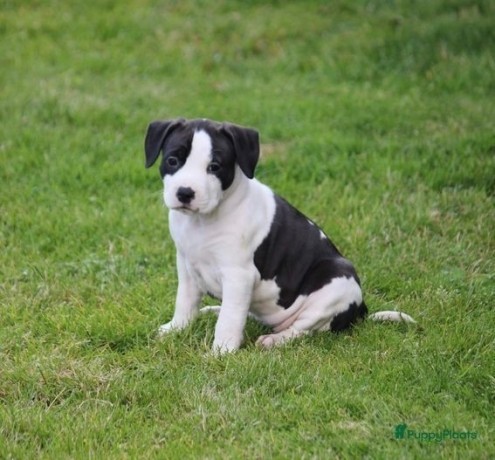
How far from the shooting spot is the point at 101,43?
39.6ft

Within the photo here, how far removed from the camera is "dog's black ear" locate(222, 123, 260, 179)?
Answer: 17.7 feet

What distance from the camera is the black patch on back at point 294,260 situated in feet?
18.8

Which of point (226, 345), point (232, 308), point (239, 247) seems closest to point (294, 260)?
point (239, 247)

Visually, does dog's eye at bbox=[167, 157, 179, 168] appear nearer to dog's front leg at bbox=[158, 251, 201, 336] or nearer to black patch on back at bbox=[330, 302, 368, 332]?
dog's front leg at bbox=[158, 251, 201, 336]

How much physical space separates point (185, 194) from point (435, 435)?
5.96 ft

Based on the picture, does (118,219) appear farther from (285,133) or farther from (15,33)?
(15,33)

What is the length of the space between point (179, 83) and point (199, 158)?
592 centimetres

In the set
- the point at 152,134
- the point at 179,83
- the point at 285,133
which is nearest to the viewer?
the point at 152,134

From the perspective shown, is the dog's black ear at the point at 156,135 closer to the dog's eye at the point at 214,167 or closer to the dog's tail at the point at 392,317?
the dog's eye at the point at 214,167

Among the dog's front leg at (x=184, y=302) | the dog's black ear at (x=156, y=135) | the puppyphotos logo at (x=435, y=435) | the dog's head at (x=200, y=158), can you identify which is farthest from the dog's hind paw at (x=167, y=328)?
the puppyphotos logo at (x=435, y=435)

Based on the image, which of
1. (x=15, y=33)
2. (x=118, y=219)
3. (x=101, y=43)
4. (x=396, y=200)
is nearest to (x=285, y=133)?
(x=396, y=200)

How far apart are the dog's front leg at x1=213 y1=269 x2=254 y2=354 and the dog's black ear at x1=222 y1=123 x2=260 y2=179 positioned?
0.60m

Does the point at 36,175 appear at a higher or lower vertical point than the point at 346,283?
lower

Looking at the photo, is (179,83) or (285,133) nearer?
(285,133)
